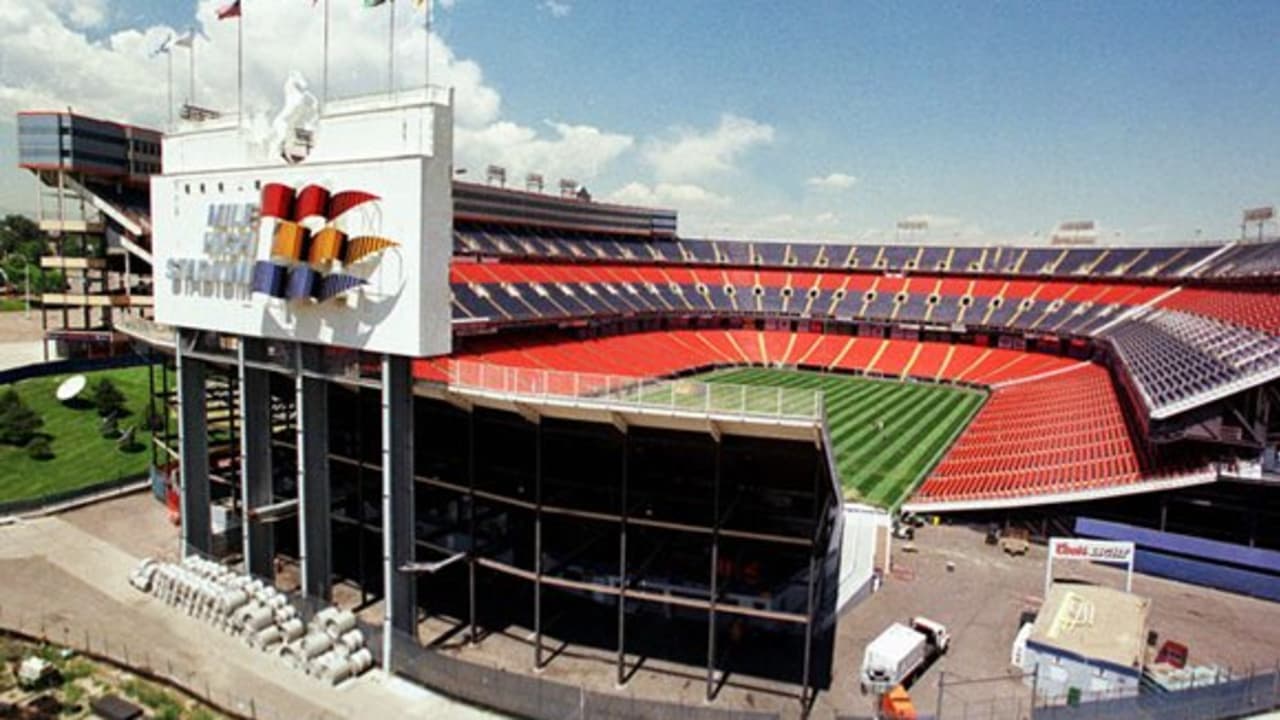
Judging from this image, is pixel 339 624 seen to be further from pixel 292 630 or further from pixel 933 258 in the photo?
pixel 933 258

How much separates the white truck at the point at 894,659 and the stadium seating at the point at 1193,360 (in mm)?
17799

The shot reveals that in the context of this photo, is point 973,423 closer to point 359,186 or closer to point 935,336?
point 935,336

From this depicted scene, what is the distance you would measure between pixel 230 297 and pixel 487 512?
12.2 m

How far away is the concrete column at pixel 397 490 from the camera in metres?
23.4

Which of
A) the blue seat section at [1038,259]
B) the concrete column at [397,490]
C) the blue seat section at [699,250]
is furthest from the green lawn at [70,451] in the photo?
the blue seat section at [1038,259]

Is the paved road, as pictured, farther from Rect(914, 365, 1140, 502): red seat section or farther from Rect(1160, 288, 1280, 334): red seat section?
Rect(1160, 288, 1280, 334): red seat section

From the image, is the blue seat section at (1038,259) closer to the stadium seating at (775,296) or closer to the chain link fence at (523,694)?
the stadium seating at (775,296)

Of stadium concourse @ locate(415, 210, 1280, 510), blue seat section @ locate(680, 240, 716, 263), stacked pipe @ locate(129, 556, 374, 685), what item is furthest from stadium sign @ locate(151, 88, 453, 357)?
blue seat section @ locate(680, 240, 716, 263)

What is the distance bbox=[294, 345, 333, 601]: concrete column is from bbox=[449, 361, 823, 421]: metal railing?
217 inches

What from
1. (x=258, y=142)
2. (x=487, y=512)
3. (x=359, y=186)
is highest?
(x=258, y=142)

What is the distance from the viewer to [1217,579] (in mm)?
30953

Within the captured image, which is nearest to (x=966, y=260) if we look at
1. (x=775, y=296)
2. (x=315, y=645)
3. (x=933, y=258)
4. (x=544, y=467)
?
(x=933, y=258)

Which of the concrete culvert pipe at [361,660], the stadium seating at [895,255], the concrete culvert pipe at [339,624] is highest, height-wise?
the stadium seating at [895,255]

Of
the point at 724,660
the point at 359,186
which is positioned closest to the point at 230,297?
the point at 359,186
